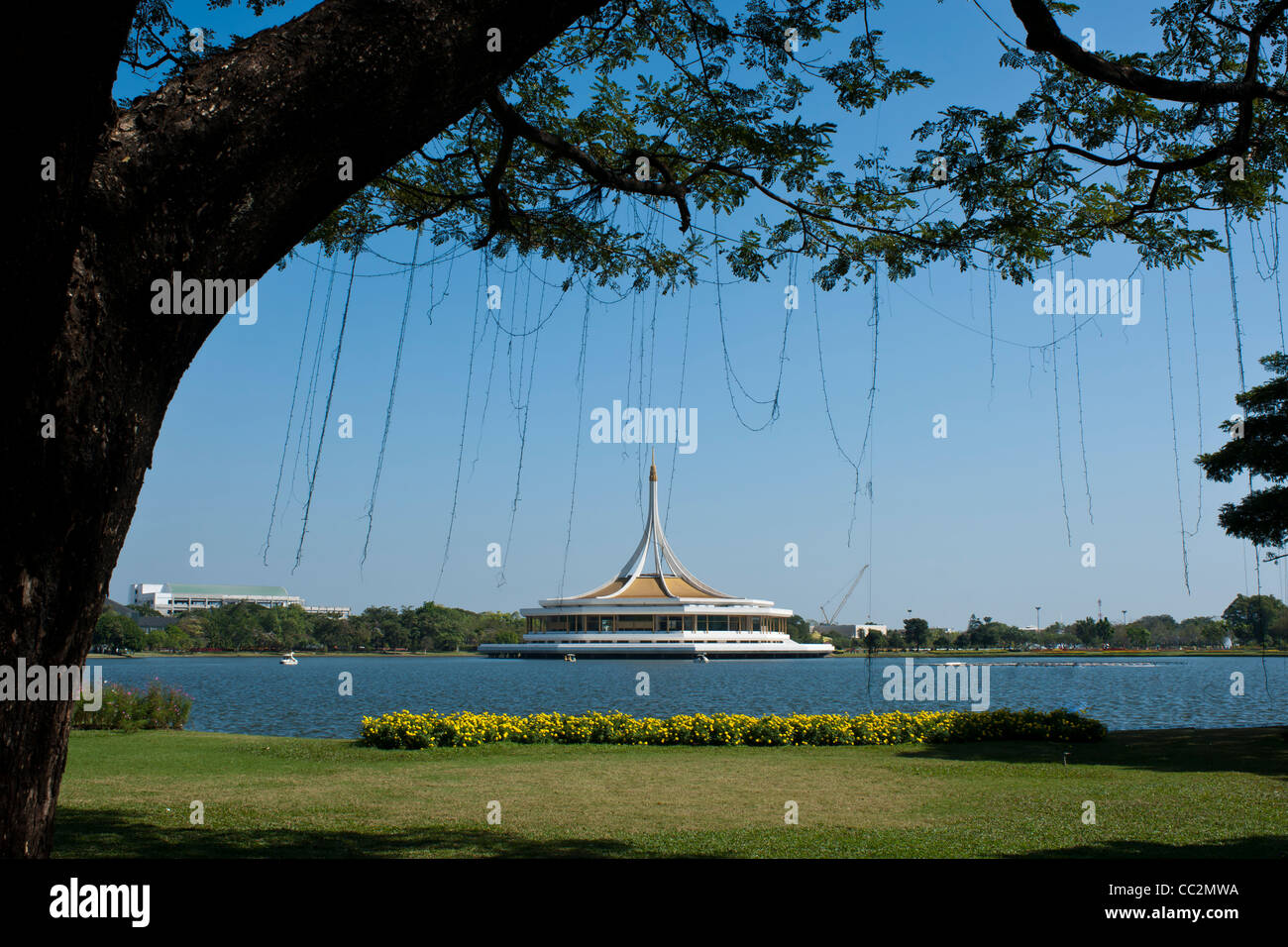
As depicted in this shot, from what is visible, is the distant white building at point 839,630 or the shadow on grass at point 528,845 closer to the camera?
the shadow on grass at point 528,845

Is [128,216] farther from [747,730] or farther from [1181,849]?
[747,730]

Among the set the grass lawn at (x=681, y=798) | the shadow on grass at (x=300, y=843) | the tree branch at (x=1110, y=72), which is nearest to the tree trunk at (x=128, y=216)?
the tree branch at (x=1110, y=72)

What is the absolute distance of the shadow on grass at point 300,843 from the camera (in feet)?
26.7

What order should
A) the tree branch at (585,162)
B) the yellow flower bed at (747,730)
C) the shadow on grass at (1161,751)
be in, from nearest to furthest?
the tree branch at (585,162) → the shadow on grass at (1161,751) → the yellow flower bed at (747,730)

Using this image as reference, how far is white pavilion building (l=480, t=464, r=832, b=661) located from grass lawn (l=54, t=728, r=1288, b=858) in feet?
272

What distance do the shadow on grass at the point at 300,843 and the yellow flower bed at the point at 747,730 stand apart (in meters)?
8.45

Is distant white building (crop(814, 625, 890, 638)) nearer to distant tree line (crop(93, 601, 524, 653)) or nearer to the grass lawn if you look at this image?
distant tree line (crop(93, 601, 524, 653))

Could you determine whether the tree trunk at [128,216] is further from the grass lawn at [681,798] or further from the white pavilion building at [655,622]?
the white pavilion building at [655,622]

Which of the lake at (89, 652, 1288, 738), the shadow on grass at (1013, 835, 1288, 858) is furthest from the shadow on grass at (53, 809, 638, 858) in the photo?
the lake at (89, 652, 1288, 738)

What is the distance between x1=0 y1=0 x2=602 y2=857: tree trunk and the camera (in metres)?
3.07

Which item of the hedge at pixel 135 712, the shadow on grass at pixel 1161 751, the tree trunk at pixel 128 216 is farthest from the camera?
the hedge at pixel 135 712

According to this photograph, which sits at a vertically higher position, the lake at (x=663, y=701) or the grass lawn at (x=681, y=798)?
the grass lawn at (x=681, y=798)

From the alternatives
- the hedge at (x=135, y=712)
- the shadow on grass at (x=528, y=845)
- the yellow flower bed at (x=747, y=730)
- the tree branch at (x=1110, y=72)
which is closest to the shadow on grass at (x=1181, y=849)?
the shadow on grass at (x=528, y=845)
